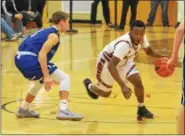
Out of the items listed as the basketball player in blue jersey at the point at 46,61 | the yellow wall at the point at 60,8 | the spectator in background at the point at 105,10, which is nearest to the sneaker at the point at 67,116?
the basketball player in blue jersey at the point at 46,61

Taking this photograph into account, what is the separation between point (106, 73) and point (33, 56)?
0.95 metres

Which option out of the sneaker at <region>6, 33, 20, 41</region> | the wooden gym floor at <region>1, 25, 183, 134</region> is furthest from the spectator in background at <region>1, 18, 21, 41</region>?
the wooden gym floor at <region>1, 25, 183, 134</region>

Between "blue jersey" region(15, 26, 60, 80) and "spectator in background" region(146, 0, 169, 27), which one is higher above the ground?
"blue jersey" region(15, 26, 60, 80)

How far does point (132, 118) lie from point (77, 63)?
4469mm

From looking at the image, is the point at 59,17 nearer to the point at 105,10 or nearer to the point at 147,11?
the point at 105,10

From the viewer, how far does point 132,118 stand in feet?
21.3

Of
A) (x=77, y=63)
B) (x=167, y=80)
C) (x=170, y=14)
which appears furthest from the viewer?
(x=170, y=14)

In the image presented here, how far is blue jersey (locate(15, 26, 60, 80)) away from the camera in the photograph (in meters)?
6.32

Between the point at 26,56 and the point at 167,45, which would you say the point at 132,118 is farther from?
the point at 167,45

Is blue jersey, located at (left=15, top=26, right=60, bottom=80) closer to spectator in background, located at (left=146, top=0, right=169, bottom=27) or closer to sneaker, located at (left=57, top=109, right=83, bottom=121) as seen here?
sneaker, located at (left=57, top=109, right=83, bottom=121)

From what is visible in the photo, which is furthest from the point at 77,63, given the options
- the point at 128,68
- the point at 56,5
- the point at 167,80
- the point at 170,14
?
the point at 56,5

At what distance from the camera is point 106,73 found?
22.4 ft

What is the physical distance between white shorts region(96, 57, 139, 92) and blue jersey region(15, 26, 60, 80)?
68 cm

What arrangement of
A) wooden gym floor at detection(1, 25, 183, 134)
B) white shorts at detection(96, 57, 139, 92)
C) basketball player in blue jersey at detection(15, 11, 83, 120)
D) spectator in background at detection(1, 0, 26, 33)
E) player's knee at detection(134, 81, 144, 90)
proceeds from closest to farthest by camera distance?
1. wooden gym floor at detection(1, 25, 183, 134)
2. basketball player in blue jersey at detection(15, 11, 83, 120)
3. player's knee at detection(134, 81, 144, 90)
4. white shorts at detection(96, 57, 139, 92)
5. spectator in background at detection(1, 0, 26, 33)
